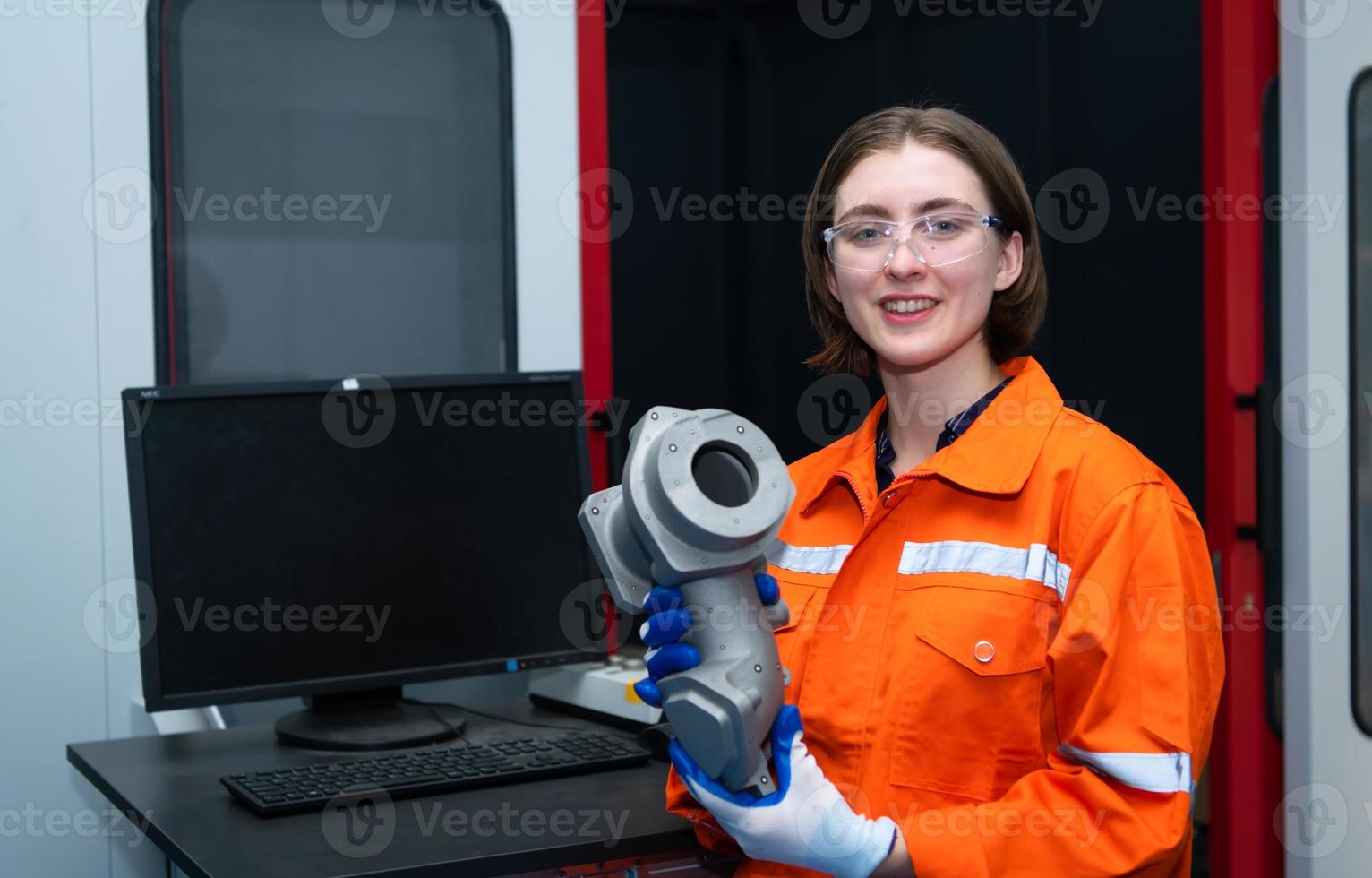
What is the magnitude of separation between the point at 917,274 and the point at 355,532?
86cm

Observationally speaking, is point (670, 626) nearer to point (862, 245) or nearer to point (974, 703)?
point (974, 703)

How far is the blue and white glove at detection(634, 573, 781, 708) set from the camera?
1.26 meters

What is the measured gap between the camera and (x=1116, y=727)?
1.25 m

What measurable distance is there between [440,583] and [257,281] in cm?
60

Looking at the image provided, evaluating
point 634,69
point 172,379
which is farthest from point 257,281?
point 634,69

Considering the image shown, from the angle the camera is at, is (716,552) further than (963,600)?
No

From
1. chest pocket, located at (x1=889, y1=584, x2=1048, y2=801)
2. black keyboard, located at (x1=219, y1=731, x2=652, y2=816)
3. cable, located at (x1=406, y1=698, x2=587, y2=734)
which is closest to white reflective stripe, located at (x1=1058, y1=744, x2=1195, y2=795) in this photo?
chest pocket, located at (x1=889, y1=584, x2=1048, y2=801)

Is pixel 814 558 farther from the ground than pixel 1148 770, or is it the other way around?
pixel 814 558

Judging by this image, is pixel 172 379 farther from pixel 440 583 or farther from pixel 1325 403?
pixel 1325 403

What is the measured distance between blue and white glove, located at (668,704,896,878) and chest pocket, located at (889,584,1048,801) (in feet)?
0.32

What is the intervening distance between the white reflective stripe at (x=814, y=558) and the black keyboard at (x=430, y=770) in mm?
357

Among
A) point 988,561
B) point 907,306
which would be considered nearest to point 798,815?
point 988,561

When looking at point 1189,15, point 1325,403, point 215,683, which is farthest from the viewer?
point 1189,15

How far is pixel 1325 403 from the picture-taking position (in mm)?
2412
